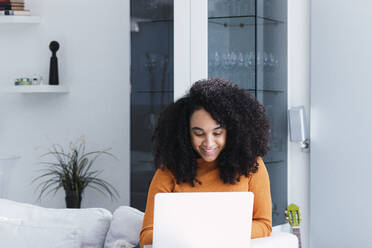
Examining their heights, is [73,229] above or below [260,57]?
below

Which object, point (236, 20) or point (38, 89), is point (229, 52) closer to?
point (236, 20)

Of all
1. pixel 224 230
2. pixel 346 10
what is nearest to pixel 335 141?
pixel 346 10

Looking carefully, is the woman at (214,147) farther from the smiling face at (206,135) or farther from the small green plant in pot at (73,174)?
the small green plant in pot at (73,174)

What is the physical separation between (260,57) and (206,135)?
1602mm

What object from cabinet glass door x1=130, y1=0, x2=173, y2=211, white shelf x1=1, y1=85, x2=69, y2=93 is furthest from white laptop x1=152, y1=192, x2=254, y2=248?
white shelf x1=1, y1=85, x2=69, y2=93

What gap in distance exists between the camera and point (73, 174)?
14.7 ft

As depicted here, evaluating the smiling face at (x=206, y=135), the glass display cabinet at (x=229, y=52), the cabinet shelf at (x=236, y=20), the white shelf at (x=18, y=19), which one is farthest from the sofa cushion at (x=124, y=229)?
the white shelf at (x=18, y=19)

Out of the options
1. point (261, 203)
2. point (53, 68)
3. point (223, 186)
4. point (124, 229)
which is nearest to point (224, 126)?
point (223, 186)

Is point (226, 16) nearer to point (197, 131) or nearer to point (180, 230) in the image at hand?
point (197, 131)

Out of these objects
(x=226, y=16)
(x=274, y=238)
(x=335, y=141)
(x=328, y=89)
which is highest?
(x=226, y=16)

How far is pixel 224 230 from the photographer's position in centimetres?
188

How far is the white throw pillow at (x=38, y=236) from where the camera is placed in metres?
2.33

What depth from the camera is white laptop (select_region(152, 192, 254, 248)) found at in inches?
72.4

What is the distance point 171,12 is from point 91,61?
0.95 meters
